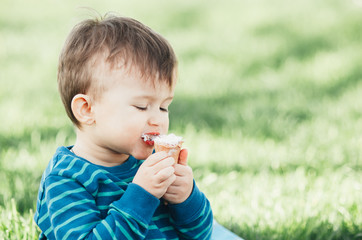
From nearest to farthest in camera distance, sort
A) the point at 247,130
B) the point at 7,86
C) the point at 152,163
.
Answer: the point at 152,163, the point at 247,130, the point at 7,86

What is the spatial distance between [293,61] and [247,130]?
1813 mm

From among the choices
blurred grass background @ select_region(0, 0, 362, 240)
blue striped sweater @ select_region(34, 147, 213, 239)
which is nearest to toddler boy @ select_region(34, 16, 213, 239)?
blue striped sweater @ select_region(34, 147, 213, 239)

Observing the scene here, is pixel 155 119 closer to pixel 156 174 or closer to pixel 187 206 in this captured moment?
pixel 156 174

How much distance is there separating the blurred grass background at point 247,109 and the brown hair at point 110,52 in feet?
1.28

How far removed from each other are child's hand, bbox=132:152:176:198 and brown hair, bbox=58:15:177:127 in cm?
29

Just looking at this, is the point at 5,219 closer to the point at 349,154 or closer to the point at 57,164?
the point at 57,164

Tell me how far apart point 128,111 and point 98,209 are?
359 millimetres

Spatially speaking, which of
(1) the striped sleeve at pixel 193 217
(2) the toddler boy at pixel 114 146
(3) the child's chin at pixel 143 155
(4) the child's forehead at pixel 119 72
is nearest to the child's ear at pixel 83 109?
(2) the toddler boy at pixel 114 146

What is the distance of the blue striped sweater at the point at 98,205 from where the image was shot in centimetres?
167

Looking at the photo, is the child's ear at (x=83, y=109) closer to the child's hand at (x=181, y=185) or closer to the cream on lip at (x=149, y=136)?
the cream on lip at (x=149, y=136)

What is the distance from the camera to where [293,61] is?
535cm

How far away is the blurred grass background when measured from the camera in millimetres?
2625

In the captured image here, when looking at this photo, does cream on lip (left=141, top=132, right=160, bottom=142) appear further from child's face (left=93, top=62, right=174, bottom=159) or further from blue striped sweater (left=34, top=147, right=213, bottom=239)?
blue striped sweater (left=34, top=147, right=213, bottom=239)

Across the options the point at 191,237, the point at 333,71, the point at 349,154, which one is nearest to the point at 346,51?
the point at 333,71
